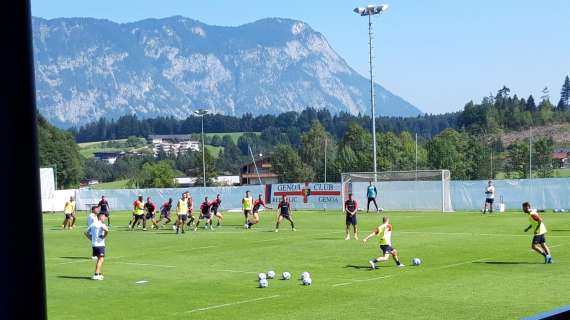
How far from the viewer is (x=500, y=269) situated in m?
22.6

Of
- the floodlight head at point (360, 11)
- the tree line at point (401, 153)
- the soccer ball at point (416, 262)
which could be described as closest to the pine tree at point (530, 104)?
the tree line at point (401, 153)

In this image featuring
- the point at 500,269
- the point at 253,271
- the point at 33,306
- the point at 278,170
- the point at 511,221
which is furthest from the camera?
the point at 278,170

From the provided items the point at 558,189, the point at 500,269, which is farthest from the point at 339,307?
the point at 558,189

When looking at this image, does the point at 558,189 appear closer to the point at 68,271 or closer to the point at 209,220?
the point at 209,220

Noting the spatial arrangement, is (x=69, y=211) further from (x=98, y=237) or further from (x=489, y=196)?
(x=98, y=237)

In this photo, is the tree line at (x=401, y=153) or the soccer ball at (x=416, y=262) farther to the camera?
the tree line at (x=401, y=153)

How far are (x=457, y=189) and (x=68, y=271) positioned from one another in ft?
114

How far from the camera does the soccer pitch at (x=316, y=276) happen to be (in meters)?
17.0

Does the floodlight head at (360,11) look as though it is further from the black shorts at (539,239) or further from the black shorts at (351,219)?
the black shorts at (539,239)

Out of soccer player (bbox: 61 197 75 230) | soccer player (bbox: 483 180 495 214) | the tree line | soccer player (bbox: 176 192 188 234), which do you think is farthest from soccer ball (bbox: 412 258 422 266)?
the tree line

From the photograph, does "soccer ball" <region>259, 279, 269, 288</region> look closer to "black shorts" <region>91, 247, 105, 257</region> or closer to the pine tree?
"black shorts" <region>91, 247, 105, 257</region>

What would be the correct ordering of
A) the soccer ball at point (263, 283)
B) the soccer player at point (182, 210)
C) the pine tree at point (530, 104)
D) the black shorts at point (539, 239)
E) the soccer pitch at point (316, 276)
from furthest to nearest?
the pine tree at point (530, 104) < the soccer player at point (182, 210) < the black shorts at point (539, 239) < the soccer ball at point (263, 283) < the soccer pitch at point (316, 276)

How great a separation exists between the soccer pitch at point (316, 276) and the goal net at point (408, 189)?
14.6m

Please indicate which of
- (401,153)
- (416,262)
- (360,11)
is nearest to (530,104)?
(401,153)
